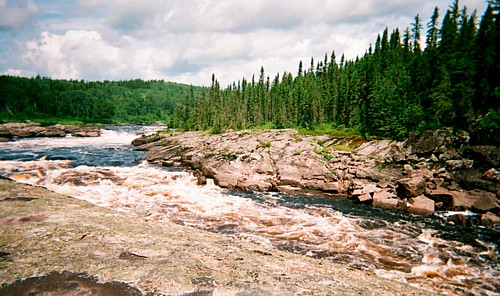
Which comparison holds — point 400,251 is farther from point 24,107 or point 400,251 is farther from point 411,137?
point 24,107

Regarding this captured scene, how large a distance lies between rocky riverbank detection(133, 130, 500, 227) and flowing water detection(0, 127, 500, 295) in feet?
7.91

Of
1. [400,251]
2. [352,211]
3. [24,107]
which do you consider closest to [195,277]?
[400,251]

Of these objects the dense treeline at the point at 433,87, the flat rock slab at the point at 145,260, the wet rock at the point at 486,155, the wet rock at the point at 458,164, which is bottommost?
the flat rock slab at the point at 145,260

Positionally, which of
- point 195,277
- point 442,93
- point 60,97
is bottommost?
point 195,277

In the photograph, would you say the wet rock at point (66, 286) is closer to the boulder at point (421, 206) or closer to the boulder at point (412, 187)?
the boulder at point (421, 206)

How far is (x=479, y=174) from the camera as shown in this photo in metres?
25.3

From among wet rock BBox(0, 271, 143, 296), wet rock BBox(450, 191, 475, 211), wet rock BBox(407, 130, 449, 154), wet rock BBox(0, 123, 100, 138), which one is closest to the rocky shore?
wet rock BBox(0, 123, 100, 138)

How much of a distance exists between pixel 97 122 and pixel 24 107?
3346cm

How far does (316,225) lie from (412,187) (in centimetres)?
1274

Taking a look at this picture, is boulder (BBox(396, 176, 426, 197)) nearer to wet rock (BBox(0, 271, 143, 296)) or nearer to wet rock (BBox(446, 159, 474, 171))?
wet rock (BBox(446, 159, 474, 171))

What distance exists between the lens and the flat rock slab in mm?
5641

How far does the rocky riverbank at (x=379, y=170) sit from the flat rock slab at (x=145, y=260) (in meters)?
19.3

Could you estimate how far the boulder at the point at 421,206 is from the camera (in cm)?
2211

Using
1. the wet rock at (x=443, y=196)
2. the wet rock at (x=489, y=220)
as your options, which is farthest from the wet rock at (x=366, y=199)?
the wet rock at (x=489, y=220)
